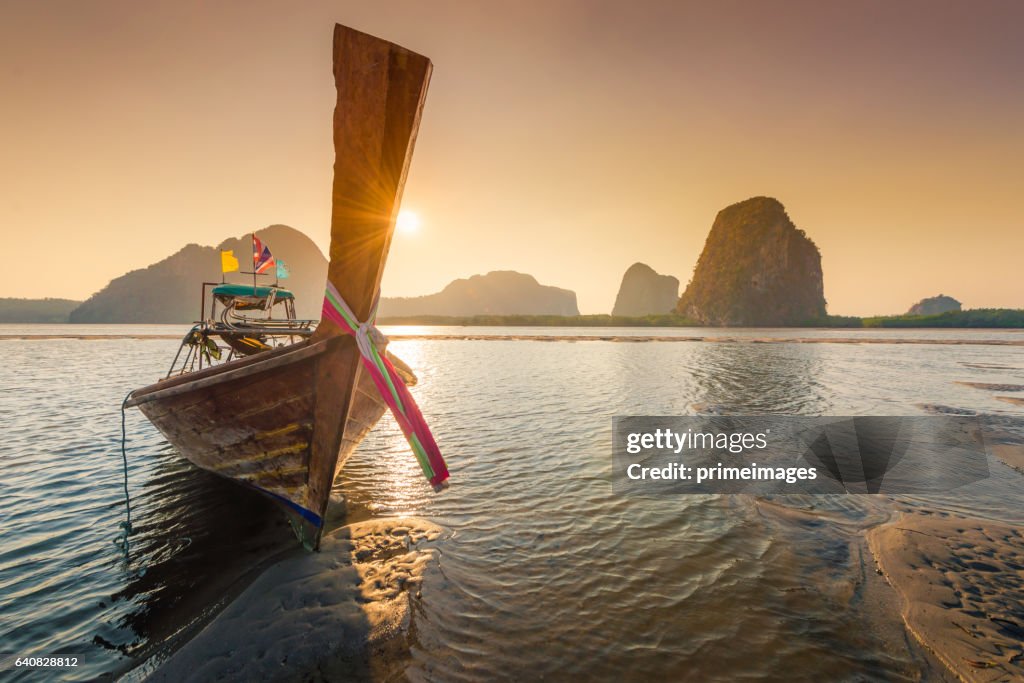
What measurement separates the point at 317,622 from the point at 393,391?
118 inches

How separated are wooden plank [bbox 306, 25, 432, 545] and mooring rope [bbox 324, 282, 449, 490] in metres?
0.14

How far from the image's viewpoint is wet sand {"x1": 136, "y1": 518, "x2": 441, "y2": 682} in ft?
13.5

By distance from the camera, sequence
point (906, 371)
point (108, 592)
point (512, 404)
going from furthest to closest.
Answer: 1. point (906, 371)
2. point (512, 404)
3. point (108, 592)

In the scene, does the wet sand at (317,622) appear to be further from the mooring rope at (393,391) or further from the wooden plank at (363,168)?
the wooden plank at (363,168)

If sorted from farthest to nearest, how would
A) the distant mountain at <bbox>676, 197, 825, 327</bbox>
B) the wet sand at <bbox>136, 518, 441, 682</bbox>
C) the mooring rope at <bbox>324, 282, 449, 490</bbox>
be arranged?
the distant mountain at <bbox>676, 197, 825, 327</bbox> → the mooring rope at <bbox>324, 282, 449, 490</bbox> → the wet sand at <bbox>136, 518, 441, 682</bbox>

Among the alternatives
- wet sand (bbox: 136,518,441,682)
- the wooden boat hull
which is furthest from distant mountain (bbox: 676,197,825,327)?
the wooden boat hull

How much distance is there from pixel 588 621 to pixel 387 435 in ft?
35.8

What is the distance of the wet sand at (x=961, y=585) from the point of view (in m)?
4.29

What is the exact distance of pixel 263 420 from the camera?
19.5 feet

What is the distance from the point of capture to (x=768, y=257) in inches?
5600

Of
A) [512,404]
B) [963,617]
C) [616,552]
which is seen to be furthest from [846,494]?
[512,404]

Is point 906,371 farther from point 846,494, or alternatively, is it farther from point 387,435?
point 387,435

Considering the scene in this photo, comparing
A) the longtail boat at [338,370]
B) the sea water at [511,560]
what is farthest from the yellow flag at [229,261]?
the sea water at [511,560]

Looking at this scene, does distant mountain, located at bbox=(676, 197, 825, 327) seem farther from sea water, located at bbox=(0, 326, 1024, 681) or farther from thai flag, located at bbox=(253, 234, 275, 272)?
thai flag, located at bbox=(253, 234, 275, 272)
